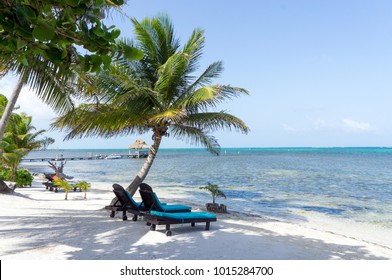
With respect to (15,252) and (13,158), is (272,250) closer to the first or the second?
(15,252)

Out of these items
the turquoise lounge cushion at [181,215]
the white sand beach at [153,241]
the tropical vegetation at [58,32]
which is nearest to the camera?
the tropical vegetation at [58,32]

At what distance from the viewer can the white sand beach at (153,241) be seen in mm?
5531

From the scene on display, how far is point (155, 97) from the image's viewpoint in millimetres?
10516

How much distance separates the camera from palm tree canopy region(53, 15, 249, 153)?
9.83 m

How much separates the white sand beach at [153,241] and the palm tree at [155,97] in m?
2.72

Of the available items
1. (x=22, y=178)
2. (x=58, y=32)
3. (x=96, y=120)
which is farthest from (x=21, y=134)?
(x=58, y=32)

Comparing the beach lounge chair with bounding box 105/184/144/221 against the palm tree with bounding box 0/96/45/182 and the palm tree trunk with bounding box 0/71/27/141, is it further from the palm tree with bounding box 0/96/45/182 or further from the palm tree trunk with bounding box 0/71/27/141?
the palm tree with bounding box 0/96/45/182

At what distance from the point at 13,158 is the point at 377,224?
15.4m

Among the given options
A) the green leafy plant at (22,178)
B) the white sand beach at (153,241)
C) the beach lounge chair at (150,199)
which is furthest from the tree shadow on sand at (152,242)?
the green leafy plant at (22,178)

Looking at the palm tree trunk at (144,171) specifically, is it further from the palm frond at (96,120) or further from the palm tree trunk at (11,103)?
the palm tree trunk at (11,103)

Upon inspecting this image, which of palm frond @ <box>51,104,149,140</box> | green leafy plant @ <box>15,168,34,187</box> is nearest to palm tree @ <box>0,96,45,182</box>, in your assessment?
green leafy plant @ <box>15,168,34,187</box>

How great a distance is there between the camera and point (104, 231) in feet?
23.8

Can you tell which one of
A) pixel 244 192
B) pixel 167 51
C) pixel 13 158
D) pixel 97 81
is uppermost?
pixel 167 51
